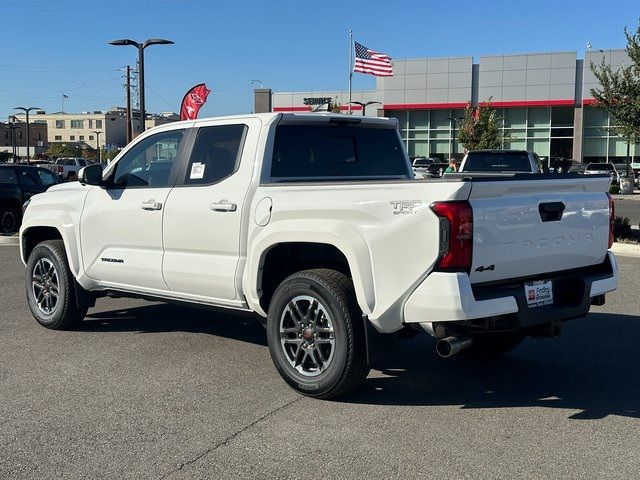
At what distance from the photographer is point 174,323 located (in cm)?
744

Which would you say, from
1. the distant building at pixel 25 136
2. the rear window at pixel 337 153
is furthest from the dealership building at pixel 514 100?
the distant building at pixel 25 136

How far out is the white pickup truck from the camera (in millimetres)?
4285

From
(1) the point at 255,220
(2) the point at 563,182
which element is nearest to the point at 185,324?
(1) the point at 255,220

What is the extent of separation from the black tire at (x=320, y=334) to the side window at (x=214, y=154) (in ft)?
3.84

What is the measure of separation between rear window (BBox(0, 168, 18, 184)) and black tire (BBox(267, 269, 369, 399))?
43.7 ft

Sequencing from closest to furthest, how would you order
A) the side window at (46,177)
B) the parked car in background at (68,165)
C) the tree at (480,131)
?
the side window at (46,177)
the tree at (480,131)
the parked car in background at (68,165)

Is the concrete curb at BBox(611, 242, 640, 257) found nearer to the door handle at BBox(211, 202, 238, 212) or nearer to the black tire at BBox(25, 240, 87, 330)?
the door handle at BBox(211, 202, 238, 212)

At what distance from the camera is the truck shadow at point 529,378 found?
4930 millimetres

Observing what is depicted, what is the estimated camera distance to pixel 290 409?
4.75 meters

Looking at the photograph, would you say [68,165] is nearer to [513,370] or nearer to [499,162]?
[499,162]

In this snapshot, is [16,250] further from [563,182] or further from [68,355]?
[563,182]

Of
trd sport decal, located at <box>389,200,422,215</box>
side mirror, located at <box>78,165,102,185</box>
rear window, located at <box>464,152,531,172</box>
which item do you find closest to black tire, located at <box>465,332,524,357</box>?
trd sport decal, located at <box>389,200,422,215</box>

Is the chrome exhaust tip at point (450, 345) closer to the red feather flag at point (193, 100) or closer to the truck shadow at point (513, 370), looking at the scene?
the truck shadow at point (513, 370)

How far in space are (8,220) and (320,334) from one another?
14.0 metres
